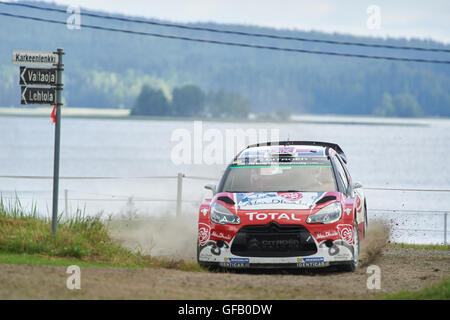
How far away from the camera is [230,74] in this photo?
600 feet

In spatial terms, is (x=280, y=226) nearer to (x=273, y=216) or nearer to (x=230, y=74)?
(x=273, y=216)

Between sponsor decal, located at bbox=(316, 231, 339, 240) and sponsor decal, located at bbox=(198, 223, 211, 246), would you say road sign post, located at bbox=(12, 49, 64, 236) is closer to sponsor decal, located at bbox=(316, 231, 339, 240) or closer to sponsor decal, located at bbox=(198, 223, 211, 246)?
sponsor decal, located at bbox=(198, 223, 211, 246)

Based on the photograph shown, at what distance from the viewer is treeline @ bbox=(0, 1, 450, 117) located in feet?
435

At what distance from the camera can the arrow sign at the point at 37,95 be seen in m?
11.8

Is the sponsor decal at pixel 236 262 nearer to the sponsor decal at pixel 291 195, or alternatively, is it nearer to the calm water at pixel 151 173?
the sponsor decal at pixel 291 195

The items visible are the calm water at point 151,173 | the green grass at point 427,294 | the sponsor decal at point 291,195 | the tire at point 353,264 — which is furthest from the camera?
the calm water at point 151,173

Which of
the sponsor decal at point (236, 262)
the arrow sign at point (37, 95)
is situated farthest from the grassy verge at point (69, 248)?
the arrow sign at point (37, 95)

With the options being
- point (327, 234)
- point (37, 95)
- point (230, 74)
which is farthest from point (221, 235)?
point (230, 74)

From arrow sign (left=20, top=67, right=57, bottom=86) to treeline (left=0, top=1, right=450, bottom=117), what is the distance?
90.3m

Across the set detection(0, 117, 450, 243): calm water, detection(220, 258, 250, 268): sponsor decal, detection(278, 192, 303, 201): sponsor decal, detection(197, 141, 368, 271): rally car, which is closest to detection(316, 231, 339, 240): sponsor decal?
detection(197, 141, 368, 271): rally car

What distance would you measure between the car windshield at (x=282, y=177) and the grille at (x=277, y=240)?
3.79ft

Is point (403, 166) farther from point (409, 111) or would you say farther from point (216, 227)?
point (216, 227)

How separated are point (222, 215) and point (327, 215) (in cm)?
150
